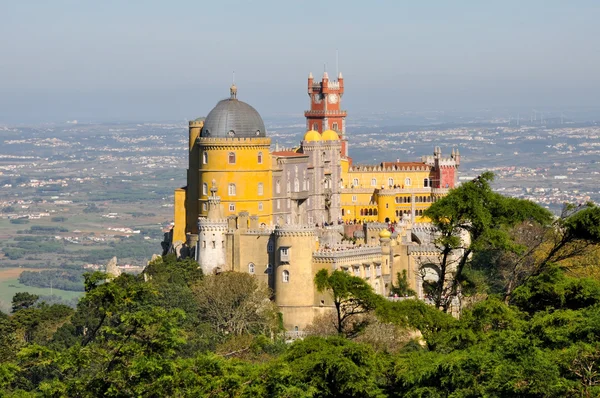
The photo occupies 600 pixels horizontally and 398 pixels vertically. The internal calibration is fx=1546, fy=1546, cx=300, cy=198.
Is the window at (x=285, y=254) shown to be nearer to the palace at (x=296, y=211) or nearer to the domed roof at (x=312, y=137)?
the palace at (x=296, y=211)

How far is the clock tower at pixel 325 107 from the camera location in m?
125

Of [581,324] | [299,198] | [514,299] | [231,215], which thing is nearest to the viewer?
[581,324]

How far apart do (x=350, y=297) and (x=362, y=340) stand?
7.55 ft

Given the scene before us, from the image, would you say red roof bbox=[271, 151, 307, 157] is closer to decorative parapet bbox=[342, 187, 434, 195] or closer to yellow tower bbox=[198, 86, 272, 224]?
yellow tower bbox=[198, 86, 272, 224]

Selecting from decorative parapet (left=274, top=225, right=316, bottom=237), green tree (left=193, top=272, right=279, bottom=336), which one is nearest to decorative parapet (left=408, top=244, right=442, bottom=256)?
decorative parapet (left=274, top=225, right=316, bottom=237)

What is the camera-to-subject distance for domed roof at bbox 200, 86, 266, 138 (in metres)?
97.0

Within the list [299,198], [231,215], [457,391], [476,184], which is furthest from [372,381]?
[299,198]

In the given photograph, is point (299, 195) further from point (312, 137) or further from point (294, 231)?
point (294, 231)

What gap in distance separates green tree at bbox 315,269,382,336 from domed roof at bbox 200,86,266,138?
67.6 ft

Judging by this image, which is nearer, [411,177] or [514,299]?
[514,299]

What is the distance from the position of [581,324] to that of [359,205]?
52.8 m

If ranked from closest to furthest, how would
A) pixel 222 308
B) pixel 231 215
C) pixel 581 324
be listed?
pixel 581 324
pixel 222 308
pixel 231 215

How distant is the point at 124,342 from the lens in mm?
55125

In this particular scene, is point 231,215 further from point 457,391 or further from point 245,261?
point 457,391
